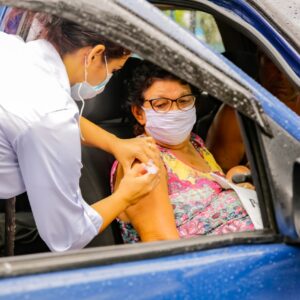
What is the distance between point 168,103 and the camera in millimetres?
2848

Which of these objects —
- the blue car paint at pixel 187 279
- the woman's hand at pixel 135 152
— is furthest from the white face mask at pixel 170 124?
the blue car paint at pixel 187 279

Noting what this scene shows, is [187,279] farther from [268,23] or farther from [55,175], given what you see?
[268,23]

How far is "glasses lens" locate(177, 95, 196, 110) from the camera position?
9.37 ft

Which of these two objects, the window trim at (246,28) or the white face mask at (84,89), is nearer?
the white face mask at (84,89)

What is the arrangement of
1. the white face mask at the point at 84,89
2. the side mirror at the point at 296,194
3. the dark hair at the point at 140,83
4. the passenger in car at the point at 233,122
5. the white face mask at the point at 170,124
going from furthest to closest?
1. the passenger in car at the point at 233,122
2. the dark hair at the point at 140,83
3. the white face mask at the point at 170,124
4. the white face mask at the point at 84,89
5. the side mirror at the point at 296,194

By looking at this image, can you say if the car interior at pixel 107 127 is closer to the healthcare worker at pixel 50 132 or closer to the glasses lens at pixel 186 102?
the glasses lens at pixel 186 102

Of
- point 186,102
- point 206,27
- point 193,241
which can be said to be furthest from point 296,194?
point 206,27

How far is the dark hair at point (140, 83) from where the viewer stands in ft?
9.58

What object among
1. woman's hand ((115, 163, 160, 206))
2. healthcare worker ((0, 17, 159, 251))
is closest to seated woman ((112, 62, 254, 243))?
woman's hand ((115, 163, 160, 206))

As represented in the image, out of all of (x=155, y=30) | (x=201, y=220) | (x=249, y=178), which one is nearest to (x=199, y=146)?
(x=201, y=220)

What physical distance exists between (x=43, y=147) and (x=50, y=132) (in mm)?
48

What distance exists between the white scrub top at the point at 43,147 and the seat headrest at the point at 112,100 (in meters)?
1.03

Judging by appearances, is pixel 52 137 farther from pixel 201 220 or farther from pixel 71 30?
pixel 201 220

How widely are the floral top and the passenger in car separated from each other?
0.43m
